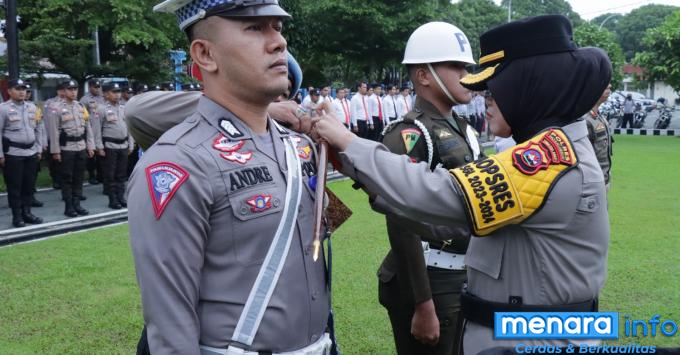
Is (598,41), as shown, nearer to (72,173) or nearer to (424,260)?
(72,173)

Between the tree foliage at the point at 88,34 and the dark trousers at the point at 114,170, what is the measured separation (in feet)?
8.94

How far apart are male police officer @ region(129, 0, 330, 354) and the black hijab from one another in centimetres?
73

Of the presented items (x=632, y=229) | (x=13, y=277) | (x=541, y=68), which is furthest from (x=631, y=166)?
(x=541, y=68)

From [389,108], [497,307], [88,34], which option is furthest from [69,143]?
[389,108]

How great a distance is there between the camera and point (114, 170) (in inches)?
419

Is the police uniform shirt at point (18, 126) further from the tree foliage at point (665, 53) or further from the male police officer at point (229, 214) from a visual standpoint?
the tree foliage at point (665, 53)

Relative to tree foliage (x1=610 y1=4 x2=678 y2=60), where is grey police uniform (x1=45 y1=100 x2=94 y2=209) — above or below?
below

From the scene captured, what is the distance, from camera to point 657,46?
23703 millimetres

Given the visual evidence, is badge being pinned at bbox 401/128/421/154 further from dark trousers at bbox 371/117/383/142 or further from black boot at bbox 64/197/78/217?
dark trousers at bbox 371/117/383/142

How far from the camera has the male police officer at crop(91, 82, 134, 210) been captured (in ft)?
34.8

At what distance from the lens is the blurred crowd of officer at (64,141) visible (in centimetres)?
920

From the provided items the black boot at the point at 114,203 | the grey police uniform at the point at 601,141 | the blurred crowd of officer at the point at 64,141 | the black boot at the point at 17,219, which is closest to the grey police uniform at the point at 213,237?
the grey police uniform at the point at 601,141

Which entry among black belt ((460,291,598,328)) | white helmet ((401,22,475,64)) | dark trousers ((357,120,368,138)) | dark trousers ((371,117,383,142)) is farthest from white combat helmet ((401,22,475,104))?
dark trousers ((371,117,383,142))

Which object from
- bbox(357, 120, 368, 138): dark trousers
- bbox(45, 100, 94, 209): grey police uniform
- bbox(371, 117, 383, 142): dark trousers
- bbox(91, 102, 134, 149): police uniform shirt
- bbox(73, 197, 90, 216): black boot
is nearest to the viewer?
bbox(73, 197, 90, 216): black boot
